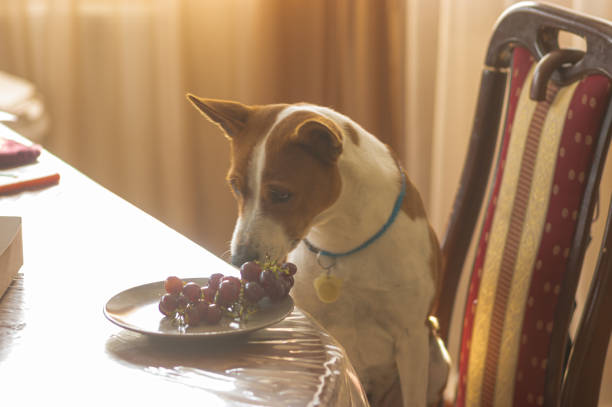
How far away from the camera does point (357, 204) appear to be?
115 cm

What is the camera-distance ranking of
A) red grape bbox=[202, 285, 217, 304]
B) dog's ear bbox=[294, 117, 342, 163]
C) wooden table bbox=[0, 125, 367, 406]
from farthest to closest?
1. dog's ear bbox=[294, 117, 342, 163]
2. red grape bbox=[202, 285, 217, 304]
3. wooden table bbox=[0, 125, 367, 406]

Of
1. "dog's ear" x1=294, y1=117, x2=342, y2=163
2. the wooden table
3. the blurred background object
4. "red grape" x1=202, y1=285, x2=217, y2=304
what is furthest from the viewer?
the blurred background object

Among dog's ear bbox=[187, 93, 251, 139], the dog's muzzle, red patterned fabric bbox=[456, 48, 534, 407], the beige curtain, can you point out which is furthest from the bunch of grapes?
the beige curtain

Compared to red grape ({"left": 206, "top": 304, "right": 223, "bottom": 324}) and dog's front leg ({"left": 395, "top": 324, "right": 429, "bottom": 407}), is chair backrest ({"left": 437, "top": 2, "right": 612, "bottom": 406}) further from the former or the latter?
red grape ({"left": 206, "top": 304, "right": 223, "bottom": 324})

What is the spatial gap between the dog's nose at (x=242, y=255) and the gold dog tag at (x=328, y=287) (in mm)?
140

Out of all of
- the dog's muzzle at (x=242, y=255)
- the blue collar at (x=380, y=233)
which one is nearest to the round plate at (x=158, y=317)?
the dog's muzzle at (x=242, y=255)

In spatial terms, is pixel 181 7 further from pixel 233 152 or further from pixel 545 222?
pixel 545 222

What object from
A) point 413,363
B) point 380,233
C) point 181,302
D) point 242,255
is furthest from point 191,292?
point 413,363

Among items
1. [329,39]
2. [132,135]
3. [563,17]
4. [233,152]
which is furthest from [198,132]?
[563,17]

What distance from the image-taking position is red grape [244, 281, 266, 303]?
54cm

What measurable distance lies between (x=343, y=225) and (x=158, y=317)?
669 millimetres

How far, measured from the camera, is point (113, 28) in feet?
7.39

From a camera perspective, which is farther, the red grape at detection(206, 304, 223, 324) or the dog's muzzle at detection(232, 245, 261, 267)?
the dog's muzzle at detection(232, 245, 261, 267)

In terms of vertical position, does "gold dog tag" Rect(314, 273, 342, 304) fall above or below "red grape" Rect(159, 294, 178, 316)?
below
